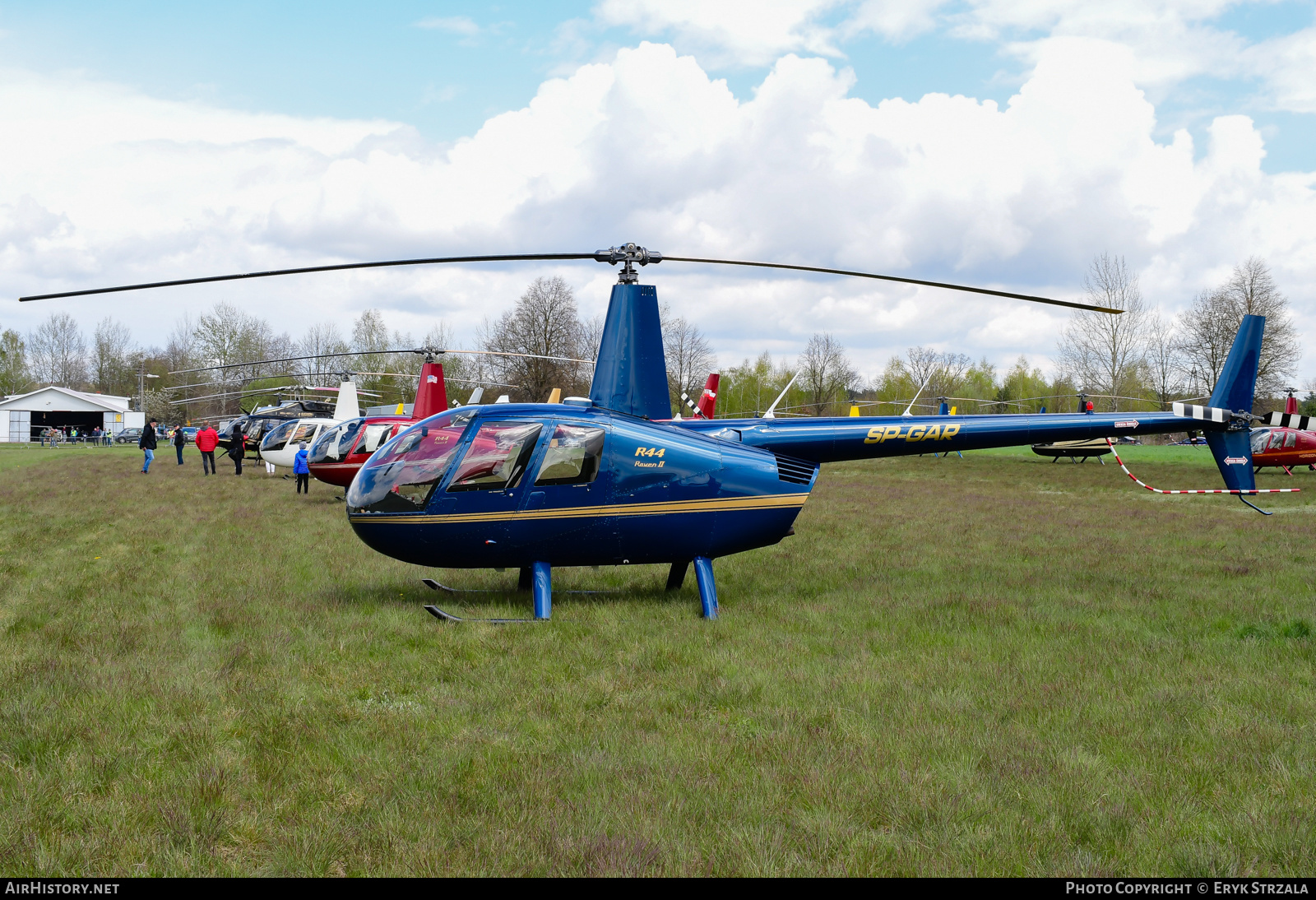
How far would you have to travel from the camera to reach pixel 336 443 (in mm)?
18828

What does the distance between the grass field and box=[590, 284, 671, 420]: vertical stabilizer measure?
2.01m

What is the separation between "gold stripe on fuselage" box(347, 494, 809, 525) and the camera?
26.7 ft

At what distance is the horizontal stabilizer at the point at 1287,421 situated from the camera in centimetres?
1123

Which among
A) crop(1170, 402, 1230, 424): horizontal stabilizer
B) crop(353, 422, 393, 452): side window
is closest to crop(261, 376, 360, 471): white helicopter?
crop(353, 422, 393, 452): side window

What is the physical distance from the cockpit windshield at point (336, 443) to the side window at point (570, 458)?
38.9 feet

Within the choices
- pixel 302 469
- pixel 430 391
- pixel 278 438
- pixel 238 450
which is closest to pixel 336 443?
pixel 430 391

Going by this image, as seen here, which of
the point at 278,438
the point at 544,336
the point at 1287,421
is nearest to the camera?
the point at 1287,421

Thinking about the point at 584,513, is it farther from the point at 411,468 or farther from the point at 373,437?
the point at 373,437

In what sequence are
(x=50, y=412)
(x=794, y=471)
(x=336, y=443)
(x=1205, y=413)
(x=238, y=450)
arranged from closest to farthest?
(x=794, y=471) < (x=1205, y=413) < (x=336, y=443) < (x=238, y=450) < (x=50, y=412)

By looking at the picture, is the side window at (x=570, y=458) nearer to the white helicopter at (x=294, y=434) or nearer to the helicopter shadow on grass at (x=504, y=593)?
the helicopter shadow on grass at (x=504, y=593)

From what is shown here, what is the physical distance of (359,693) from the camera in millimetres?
5762

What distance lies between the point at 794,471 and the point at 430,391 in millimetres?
11511

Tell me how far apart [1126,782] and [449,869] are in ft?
10.5
